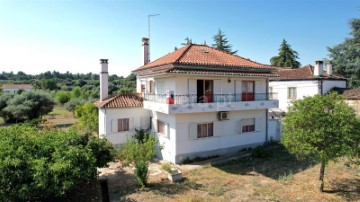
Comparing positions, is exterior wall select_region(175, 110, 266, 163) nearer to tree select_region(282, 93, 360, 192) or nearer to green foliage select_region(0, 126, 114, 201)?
green foliage select_region(0, 126, 114, 201)

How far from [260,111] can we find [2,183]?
17.9 m

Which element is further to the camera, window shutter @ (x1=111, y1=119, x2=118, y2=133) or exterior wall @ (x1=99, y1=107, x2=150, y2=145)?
window shutter @ (x1=111, y1=119, x2=118, y2=133)

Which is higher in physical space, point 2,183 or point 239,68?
point 239,68

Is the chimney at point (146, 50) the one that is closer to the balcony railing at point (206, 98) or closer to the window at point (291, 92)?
the balcony railing at point (206, 98)

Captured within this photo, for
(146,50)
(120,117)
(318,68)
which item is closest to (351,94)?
(318,68)

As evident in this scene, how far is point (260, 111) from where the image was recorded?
67.9 feet

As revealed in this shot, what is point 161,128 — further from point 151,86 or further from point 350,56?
point 350,56

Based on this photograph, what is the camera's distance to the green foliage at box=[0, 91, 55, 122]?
132 feet

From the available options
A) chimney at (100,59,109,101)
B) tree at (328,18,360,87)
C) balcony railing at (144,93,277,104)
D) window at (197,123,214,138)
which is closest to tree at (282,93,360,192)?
balcony railing at (144,93,277,104)

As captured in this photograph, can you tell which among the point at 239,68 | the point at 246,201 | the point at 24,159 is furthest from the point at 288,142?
the point at 24,159

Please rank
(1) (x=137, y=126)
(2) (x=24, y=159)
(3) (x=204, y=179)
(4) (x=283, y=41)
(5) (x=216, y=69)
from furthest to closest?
(4) (x=283, y=41), (1) (x=137, y=126), (5) (x=216, y=69), (3) (x=204, y=179), (2) (x=24, y=159)

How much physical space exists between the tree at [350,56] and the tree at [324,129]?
27571 millimetres

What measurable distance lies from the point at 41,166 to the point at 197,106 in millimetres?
9852

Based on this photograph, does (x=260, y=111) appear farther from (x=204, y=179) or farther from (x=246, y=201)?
(x=246, y=201)
